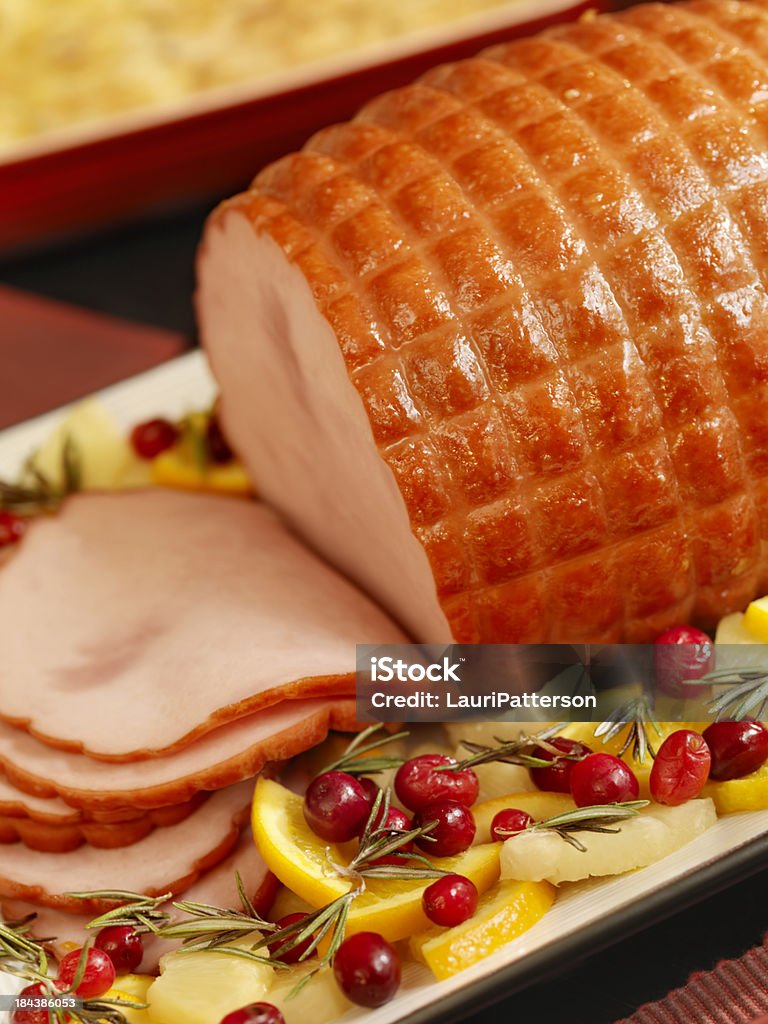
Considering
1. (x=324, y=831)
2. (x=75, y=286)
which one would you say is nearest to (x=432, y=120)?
(x=324, y=831)

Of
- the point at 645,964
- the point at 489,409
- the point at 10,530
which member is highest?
the point at 489,409

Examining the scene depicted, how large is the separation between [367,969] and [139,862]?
573mm

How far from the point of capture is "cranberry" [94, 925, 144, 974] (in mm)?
2094

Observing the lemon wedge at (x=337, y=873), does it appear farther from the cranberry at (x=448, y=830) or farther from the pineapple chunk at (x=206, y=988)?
the pineapple chunk at (x=206, y=988)

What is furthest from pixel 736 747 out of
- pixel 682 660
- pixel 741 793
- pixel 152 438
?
pixel 152 438

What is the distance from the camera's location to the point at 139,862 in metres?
2.29

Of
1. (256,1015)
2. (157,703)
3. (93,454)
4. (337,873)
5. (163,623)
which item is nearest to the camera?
(256,1015)

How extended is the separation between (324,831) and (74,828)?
50cm

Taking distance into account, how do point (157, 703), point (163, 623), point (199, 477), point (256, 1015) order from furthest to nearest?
point (199, 477)
point (163, 623)
point (157, 703)
point (256, 1015)

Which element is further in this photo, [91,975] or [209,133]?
[209,133]

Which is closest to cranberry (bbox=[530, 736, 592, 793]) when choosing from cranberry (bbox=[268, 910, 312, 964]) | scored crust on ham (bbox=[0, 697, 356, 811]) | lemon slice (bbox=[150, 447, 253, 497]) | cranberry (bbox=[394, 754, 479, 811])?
cranberry (bbox=[394, 754, 479, 811])

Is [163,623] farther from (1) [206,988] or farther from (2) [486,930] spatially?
(2) [486,930]

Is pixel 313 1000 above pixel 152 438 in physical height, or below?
below

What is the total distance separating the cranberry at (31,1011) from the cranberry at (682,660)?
3.92ft
